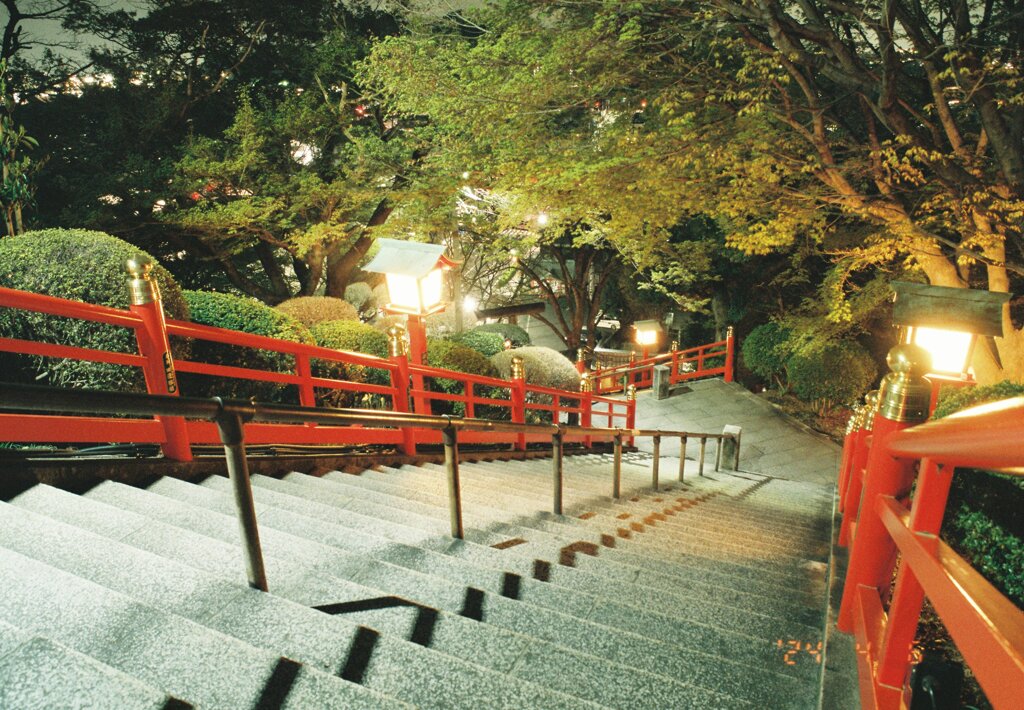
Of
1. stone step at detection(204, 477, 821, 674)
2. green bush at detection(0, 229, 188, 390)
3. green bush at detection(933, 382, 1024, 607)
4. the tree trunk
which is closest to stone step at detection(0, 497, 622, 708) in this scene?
stone step at detection(204, 477, 821, 674)

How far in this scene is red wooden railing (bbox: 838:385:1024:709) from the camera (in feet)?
2.79

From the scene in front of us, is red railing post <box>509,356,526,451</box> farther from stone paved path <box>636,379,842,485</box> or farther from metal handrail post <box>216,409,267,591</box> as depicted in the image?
metal handrail post <box>216,409,267,591</box>

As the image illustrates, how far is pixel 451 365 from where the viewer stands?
9367 millimetres

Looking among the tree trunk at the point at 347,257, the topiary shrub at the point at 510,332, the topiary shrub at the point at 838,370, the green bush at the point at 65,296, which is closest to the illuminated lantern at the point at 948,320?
the green bush at the point at 65,296

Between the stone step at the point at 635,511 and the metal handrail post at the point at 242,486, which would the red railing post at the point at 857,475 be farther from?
the metal handrail post at the point at 242,486

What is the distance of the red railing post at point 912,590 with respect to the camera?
135 cm

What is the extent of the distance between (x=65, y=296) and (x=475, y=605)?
16.6ft

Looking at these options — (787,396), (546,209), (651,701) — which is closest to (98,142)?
(546,209)

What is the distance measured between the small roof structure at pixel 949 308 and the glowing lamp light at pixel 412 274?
18.3 ft

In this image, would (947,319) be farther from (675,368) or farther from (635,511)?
(675,368)

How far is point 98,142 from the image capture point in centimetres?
→ 1186

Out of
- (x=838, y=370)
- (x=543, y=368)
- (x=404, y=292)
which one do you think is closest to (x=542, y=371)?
(x=543, y=368)

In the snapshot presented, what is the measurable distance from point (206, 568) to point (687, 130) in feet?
32.0

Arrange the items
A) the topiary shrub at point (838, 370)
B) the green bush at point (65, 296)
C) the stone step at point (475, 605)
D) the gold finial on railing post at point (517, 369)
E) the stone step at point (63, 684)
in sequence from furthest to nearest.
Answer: the topiary shrub at point (838, 370) → the gold finial on railing post at point (517, 369) → the green bush at point (65, 296) → the stone step at point (475, 605) → the stone step at point (63, 684)
